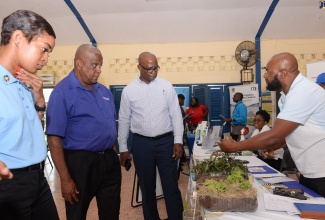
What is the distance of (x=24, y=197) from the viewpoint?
1.32 m

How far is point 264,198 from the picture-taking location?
171 cm

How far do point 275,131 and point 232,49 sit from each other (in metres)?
6.14

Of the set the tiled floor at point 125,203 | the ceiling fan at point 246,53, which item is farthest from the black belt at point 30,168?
the ceiling fan at point 246,53

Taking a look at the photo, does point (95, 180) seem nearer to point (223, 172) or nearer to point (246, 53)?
point (223, 172)

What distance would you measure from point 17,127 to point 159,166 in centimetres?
178

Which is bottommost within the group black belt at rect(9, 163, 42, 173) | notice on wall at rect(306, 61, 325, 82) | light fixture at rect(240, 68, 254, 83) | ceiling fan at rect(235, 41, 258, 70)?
black belt at rect(9, 163, 42, 173)

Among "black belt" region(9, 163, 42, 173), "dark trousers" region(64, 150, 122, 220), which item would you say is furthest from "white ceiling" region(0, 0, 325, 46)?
"black belt" region(9, 163, 42, 173)

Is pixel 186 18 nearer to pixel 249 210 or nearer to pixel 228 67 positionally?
pixel 228 67

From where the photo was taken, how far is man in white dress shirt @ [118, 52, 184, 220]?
9.30 feet

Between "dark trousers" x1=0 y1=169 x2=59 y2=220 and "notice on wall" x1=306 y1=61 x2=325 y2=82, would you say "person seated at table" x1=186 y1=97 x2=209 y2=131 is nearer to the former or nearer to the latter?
"notice on wall" x1=306 y1=61 x2=325 y2=82

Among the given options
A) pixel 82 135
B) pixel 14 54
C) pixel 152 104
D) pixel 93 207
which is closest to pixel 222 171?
pixel 82 135

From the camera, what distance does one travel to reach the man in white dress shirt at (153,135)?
9.30ft

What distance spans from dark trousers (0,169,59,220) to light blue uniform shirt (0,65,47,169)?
7cm

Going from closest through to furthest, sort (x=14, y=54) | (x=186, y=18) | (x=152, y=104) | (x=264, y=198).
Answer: (x=14, y=54)
(x=264, y=198)
(x=152, y=104)
(x=186, y=18)
